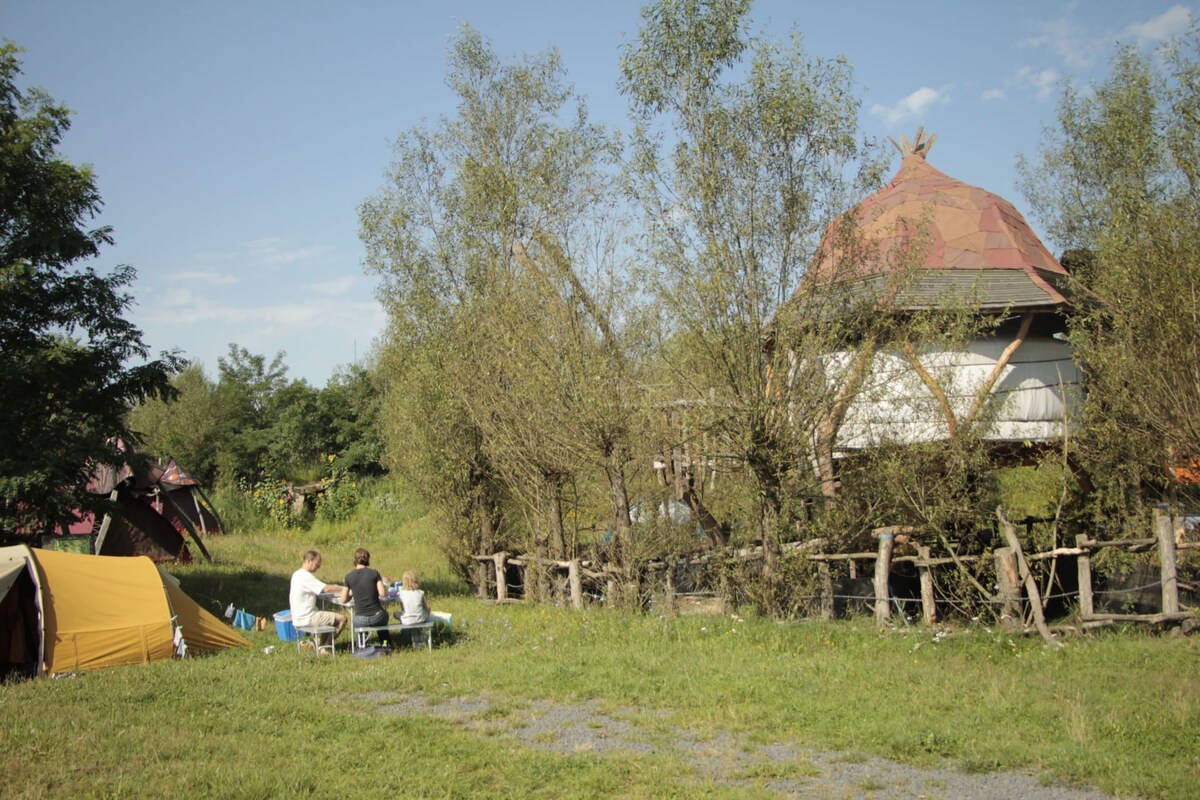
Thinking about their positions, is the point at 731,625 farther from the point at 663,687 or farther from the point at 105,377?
the point at 105,377

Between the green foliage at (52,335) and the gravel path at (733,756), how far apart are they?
705cm

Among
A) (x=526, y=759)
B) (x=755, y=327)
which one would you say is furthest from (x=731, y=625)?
(x=526, y=759)

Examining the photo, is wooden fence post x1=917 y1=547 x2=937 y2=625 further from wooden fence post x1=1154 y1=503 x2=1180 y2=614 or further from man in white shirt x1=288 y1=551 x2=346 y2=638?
man in white shirt x1=288 y1=551 x2=346 y2=638

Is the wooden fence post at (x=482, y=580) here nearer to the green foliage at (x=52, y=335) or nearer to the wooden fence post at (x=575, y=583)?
the wooden fence post at (x=575, y=583)

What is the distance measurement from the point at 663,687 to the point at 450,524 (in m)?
10.8

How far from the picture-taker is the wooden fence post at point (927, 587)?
1190 centimetres

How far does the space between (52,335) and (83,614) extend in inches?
247

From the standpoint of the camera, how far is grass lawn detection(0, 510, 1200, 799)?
6785mm

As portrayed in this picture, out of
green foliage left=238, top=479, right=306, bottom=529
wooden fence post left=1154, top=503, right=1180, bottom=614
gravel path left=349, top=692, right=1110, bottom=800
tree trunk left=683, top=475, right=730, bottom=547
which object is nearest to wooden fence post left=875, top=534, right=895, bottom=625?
tree trunk left=683, top=475, right=730, bottom=547

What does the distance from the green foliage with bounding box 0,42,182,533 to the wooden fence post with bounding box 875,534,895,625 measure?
10.8m

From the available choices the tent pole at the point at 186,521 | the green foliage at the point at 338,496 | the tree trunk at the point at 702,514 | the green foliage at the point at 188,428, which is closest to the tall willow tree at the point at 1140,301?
the tree trunk at the point at 702,514

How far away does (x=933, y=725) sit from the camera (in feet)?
25.6

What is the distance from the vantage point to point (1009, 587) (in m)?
11.1

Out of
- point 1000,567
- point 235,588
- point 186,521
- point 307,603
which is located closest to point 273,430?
point 186,521
